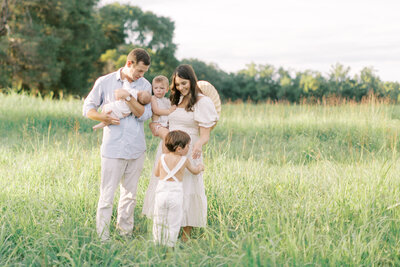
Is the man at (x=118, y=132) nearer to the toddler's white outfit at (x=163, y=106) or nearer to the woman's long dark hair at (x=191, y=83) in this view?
the toddler's white outfit at (x=163, y=106)

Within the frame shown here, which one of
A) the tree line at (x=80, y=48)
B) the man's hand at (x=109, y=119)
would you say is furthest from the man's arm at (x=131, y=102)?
the tree line at (x=80, y=48)

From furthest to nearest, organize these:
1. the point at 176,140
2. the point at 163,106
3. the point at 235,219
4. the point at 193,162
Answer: the point at 235,219 → the point at 163,106 → the point at 193,162 → the point at 176,140

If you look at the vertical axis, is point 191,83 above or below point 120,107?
above

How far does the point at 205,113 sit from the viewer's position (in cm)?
370

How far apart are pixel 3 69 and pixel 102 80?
19.7 metres

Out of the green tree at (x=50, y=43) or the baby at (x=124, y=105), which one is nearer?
the baby at (x=124, y=105)

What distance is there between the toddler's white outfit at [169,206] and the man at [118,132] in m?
0.58

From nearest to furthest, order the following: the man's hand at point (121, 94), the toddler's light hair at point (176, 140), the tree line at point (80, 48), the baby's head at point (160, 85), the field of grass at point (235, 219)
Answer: the field of grass at point (235, 219) < the toddler's light hair at point (176, 140) < the man's hand at point (121, 94) < the baby's head at point (160, 85) < the tree line at point (80, 48)

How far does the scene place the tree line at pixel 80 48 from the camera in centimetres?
2062

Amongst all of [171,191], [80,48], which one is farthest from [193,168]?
[80,48]

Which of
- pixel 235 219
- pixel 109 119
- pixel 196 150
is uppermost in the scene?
pixel 109 119

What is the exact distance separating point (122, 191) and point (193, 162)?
Result: 0.87 meters

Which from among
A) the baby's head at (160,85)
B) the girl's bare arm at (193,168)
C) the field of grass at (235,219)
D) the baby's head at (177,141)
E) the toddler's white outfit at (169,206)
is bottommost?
the field of grass at (235,219)

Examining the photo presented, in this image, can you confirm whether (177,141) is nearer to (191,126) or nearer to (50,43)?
(191,126)
